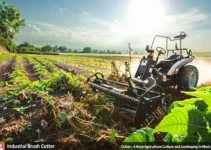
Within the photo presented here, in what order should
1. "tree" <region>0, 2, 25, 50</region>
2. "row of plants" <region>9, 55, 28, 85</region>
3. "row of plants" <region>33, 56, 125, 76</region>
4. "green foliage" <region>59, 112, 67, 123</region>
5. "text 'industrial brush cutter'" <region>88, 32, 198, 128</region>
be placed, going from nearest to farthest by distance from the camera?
1. "green foliage" <region>59, 112, 67, 123</region>
2. "text 'industrial brush cutter'" <region>88, 32, 198, 128</region>
3. "row of plants" <region>9, 55, 28, 85</region>
4. "row of plants" <region>33, 56, 125, 76</region>
5. "tree" <region>0, 2, 25, 50</region>

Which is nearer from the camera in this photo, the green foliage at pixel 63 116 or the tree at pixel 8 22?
the green foliage at pixel 63 116

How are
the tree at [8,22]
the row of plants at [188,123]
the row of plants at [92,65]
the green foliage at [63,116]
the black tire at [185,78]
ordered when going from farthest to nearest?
the tree at [8,22] < the row of plants at [92,65] < the black tire at [185,78] < the green foliage at [63,116] < the row of plants at [188,123]

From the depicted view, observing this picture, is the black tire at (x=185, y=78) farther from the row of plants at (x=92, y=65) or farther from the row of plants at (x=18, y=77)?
the row of plants at (x=18, y=77)

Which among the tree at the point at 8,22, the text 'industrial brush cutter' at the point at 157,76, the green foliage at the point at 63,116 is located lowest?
the green foliage at the point at 63,116

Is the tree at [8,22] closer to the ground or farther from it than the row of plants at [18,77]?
farther from it

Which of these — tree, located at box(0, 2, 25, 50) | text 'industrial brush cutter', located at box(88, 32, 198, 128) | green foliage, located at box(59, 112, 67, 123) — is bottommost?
green foliage, located at box(59, 112, 67, 123)

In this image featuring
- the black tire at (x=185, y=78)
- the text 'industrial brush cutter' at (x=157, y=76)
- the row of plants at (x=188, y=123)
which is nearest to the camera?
the row of plants at (x=188, y=123)

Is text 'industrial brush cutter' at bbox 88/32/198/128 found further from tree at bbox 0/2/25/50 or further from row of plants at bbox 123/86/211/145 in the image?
tree at bbox 0/2/25/50

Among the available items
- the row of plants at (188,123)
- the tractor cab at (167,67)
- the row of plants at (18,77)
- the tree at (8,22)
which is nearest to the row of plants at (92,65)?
the tractor cab at (167,67)

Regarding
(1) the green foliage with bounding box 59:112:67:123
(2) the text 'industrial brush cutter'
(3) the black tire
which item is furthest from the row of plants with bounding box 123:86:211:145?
(3) the black tire

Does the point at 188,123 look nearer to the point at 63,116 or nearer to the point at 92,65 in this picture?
the point at 63,116

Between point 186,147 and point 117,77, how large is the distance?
591 cm

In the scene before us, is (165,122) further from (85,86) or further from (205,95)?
(85,86)

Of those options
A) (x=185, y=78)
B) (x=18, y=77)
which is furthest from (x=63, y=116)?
(x=18, y=77)
